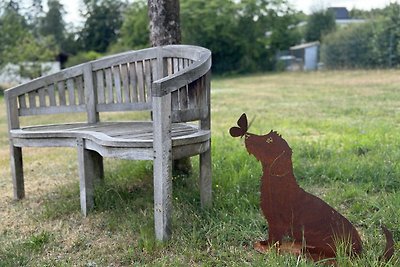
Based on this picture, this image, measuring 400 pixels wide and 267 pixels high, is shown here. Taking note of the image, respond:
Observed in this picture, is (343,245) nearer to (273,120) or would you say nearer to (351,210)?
(351,210)

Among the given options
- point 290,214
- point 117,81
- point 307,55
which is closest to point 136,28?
Result: point 307,55

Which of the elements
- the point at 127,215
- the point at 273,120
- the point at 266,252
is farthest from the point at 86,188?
the point at 273,120

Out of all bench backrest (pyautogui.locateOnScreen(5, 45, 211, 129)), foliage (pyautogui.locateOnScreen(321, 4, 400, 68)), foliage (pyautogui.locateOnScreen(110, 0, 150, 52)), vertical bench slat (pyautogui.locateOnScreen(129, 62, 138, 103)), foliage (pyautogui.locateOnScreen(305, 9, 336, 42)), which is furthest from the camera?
foliage (pyautogui.locateOnScreen(305, 9, 336, 42))

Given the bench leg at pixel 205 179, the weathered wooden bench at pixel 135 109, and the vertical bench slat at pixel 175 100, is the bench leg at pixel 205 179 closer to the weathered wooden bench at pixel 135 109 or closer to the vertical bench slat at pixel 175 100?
the weathered wooden bench at pixel 135 109

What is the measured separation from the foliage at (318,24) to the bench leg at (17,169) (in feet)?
116

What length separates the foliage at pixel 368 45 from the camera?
75.8 ft

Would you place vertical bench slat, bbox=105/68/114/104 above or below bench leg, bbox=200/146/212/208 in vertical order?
above

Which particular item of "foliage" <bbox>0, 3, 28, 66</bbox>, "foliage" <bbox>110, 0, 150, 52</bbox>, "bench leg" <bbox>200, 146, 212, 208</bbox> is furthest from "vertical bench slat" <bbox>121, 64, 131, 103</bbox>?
"foliage" <bbox>110, 0, 150, 52</bbox>

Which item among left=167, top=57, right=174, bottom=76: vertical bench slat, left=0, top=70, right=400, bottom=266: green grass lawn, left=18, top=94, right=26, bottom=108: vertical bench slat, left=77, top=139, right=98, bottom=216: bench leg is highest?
left=167, top=57, right=174, bottom=76: vertical bench slat

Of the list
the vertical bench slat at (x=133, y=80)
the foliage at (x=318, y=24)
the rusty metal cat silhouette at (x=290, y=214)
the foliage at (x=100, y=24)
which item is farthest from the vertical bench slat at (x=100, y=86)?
the foliage at (x=100, y=24)

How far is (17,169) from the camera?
143 inches

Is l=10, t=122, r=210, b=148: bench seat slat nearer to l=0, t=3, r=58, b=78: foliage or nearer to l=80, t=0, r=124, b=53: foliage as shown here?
l=0, t=3, r=58, b=78: foliage

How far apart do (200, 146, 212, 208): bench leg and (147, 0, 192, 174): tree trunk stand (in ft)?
3.96

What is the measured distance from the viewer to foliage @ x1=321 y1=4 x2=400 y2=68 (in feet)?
75.8
